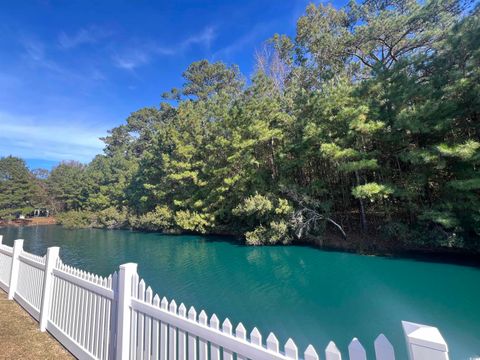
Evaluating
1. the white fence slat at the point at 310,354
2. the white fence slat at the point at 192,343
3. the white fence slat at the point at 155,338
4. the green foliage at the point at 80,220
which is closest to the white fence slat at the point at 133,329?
the white fence slat at the point at 155,338

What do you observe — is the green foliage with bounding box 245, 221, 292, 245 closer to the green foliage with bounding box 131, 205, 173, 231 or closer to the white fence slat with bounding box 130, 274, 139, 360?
the green foliage with bounding box 131, 205, 173, 231

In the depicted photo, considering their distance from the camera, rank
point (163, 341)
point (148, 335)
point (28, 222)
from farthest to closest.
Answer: point (28, 222)
point (148, 335)
point (163, 341)

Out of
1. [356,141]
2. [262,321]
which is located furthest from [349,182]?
[262,321]

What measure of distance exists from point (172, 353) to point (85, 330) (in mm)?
1440

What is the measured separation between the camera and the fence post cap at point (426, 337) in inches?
38.1

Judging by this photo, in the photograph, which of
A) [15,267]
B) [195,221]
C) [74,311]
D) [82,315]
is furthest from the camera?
[195,221]

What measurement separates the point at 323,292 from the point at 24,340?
589 cm

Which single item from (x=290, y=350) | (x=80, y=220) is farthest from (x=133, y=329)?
(x=80, y=220)

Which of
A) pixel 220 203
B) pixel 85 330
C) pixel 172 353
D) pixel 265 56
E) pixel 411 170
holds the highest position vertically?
pixel 265 56

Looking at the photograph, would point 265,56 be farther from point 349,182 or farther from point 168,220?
point 168,220

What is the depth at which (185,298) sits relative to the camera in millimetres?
6449

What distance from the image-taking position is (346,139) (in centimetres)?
1097

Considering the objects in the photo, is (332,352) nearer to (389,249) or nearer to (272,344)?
(272,344)

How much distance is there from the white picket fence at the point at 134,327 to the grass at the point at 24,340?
0.09m
